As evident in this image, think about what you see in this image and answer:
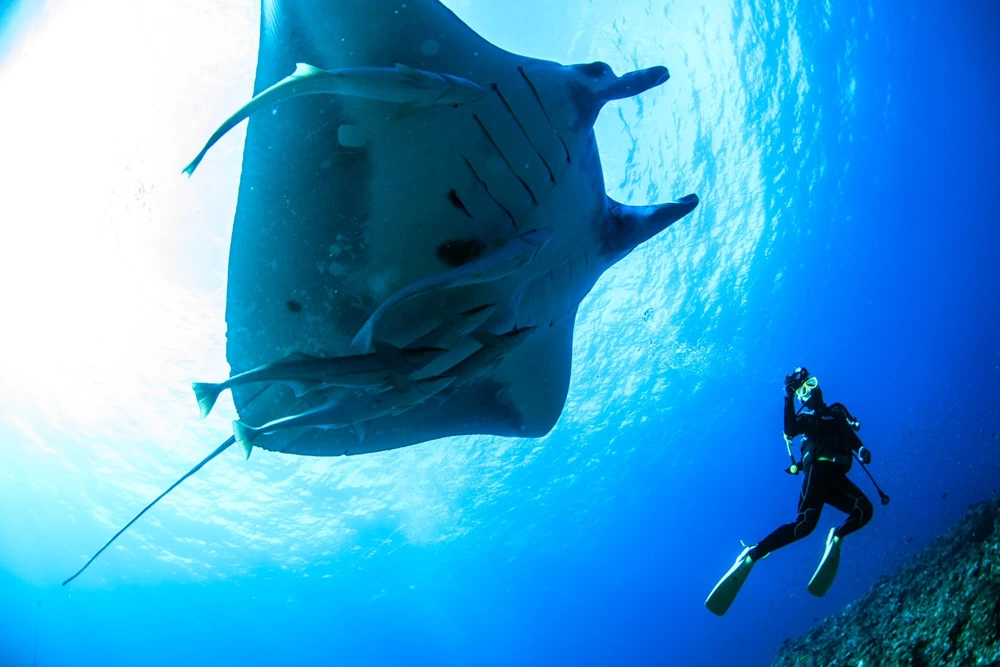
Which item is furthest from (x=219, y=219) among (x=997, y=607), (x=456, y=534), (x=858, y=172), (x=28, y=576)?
(x=28, y=576)

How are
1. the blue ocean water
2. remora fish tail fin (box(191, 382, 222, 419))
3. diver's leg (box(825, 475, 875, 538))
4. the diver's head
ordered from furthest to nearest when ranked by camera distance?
1. the blue ocean water
2. the diver's head
3. diver's leg (box(825, 475, 875, 538))
4. remora fish tail fin (box(191, 382, 222, 419))

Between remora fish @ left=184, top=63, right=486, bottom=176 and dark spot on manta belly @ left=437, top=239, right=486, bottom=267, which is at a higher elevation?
remora fish @ left=184, top=63, right=486, bottom=176

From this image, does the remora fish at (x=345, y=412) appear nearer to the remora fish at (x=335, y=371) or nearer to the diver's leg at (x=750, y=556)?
the remora fish at (x=335, y=371)

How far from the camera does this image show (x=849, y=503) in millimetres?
5598

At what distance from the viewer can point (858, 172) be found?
1513cm

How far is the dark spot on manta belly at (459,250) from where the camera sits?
2125 millimetres

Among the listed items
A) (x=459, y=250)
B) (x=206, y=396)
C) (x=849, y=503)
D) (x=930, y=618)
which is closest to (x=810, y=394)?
(x=849, y=503)

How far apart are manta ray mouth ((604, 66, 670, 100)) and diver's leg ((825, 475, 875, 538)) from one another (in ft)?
17.6

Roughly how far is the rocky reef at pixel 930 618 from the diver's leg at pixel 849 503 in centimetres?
125

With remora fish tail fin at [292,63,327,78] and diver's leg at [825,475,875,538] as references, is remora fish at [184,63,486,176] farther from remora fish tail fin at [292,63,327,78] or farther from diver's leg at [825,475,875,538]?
diver's leg at [825,475,875,538]

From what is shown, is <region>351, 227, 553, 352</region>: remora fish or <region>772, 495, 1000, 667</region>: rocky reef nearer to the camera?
<region>351, 227, 553, 352</region>: remora fish

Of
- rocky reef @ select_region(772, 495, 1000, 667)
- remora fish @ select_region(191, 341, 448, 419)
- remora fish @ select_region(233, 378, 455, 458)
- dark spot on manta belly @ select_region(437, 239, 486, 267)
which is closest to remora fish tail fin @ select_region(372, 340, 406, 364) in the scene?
remora fish @ select_region(191, 341, 448, 419)

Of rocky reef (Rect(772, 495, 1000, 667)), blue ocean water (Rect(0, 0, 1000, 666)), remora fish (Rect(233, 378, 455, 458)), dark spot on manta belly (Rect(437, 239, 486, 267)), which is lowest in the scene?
rocky reef (Rect(772, 495, 1000, 667))

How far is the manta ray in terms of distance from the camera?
1.91 meters
